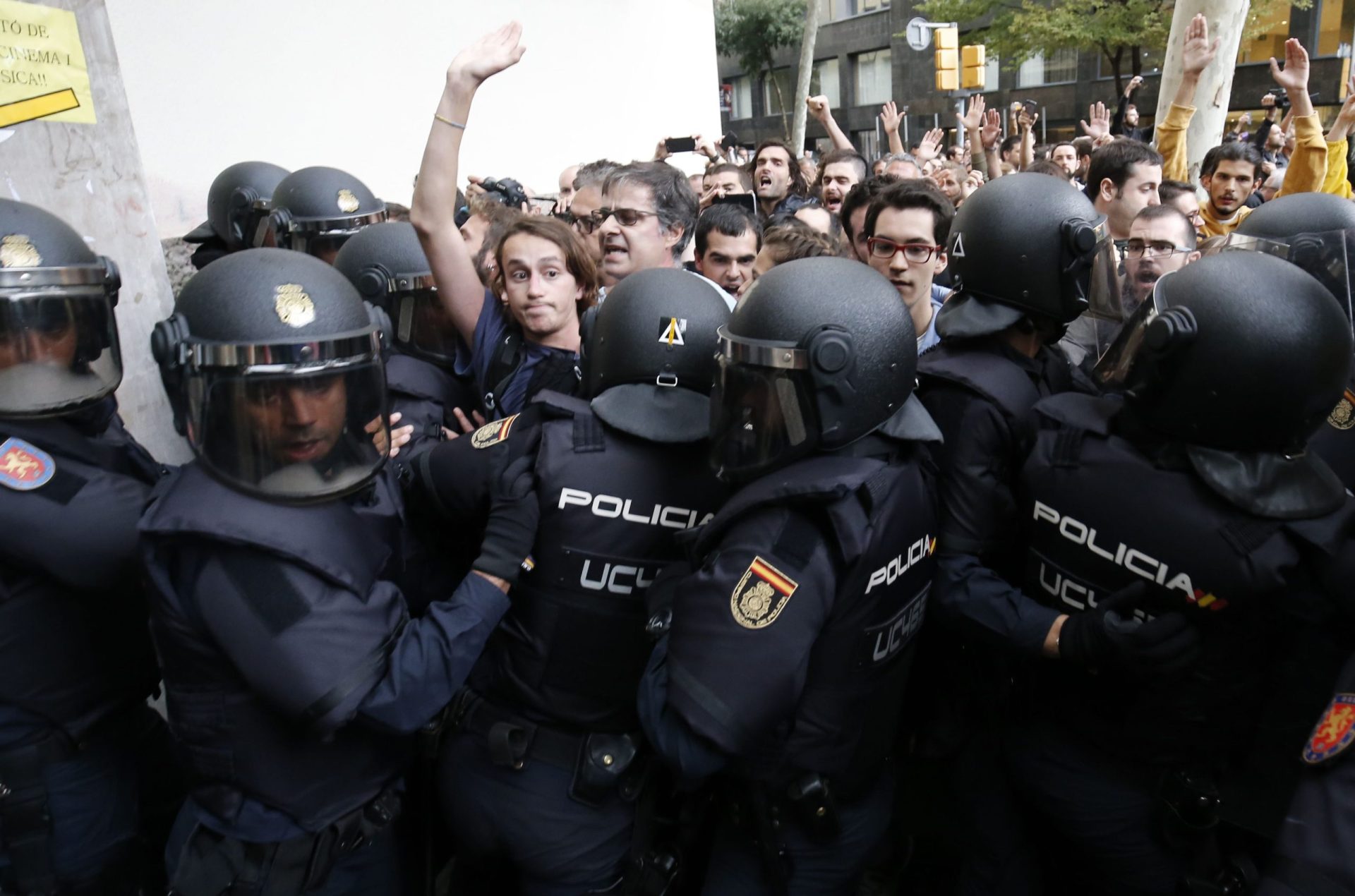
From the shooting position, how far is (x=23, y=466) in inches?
80.3

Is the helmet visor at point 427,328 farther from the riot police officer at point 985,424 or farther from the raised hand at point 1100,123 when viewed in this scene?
the raised hand at point 1100,123

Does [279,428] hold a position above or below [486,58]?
below

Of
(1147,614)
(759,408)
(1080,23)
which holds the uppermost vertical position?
(1080,23)

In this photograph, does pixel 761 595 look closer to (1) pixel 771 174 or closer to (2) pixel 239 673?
(2) pixel 239 673

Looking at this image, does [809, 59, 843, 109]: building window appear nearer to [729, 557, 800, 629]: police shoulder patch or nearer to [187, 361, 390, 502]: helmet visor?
[187, 361, 390, 502]: helmet visor

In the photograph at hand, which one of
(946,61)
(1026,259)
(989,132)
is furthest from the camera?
(946,61)

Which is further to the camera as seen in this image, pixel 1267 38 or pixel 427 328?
pixel 1267 38

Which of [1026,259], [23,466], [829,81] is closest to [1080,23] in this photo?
[829,81]

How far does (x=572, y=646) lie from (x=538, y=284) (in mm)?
1250

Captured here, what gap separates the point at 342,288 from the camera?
194 centimetres

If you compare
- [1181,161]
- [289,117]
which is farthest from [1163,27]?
[289,117]

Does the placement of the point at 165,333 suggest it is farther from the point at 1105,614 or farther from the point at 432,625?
the point at 1105,614

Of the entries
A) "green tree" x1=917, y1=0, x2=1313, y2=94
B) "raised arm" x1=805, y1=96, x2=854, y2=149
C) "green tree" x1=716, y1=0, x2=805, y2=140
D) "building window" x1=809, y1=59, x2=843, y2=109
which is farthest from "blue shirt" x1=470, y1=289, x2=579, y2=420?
"building window" x1=809, y1=59, x2=843, y2=109

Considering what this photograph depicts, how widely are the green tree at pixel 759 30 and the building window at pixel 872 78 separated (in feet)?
9.34
